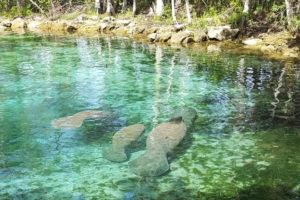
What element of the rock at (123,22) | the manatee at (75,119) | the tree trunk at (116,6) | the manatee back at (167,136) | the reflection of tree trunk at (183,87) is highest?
the tree trunk at (116,6)

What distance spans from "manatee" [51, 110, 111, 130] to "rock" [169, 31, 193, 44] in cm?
1309

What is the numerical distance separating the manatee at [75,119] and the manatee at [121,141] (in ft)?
3.46

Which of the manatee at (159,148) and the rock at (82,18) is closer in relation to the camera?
the manatee at (159,148)

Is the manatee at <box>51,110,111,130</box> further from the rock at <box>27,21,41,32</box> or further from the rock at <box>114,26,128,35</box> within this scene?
the rock at <box>27,21,41,32</box>

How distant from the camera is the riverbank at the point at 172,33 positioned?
642 inches

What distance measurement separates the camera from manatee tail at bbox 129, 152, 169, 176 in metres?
4.65

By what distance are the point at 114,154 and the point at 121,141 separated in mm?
476

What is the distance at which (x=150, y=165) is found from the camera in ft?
15.6

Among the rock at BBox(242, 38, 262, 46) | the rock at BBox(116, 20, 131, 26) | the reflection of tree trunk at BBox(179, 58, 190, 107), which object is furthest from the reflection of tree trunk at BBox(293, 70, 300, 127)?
the rock at BBox(116, 20, 131, 26)

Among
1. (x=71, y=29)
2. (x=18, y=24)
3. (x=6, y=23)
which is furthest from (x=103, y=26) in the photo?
(x=6, y=23)

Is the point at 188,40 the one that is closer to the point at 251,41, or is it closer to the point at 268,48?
the point at 251,41

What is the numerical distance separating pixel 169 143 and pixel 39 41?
17157 millimetres

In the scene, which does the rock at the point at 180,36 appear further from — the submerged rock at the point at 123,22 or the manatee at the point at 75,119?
the manatee at the point at 75,119

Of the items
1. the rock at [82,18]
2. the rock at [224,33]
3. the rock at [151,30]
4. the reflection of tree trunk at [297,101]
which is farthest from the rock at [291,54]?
the rock at [82,18]
